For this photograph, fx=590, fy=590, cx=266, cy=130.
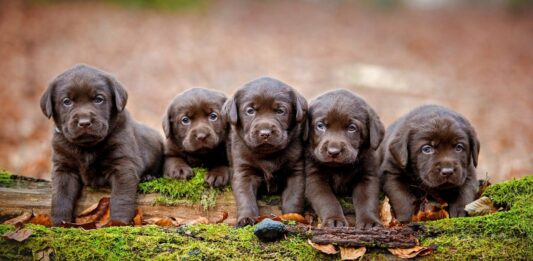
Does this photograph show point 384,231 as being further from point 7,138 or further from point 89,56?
point 89,56

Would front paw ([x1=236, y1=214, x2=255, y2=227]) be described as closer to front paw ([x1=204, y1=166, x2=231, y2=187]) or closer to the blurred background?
front paw ([x1=204, y1=166, x2=231, y2=187])

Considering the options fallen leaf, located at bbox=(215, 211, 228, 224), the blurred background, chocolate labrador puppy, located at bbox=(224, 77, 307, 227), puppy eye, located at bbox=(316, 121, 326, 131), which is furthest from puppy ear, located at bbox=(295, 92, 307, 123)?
the blurred background

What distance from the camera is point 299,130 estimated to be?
721 centimetres

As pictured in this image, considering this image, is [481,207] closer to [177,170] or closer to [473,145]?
[473,145]

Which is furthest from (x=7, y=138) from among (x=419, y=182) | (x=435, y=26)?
(x=435, y=26)

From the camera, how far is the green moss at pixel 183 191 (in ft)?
23.0

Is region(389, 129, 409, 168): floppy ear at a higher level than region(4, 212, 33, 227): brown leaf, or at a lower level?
higher

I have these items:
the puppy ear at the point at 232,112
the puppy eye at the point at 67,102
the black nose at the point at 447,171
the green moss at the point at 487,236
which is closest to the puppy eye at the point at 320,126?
the puppy ear at the point at 232,112

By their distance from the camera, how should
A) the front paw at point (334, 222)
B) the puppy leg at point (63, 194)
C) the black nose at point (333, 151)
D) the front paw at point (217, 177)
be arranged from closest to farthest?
1. the front paw at point (334, 222)
2. the black nose at point (333, 151)
3. the puppy leg at point (63, 194)
4. the front paw at point (217, 177)

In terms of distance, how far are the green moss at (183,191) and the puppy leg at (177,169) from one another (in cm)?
12

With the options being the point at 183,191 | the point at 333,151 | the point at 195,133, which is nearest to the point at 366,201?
the point at 333,151

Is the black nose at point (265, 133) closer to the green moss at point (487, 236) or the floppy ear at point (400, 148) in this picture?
the floppy ear at point (400, 148)

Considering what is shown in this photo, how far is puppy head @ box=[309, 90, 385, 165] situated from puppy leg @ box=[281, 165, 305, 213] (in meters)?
0.33

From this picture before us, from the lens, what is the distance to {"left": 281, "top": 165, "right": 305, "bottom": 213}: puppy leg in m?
6.77
